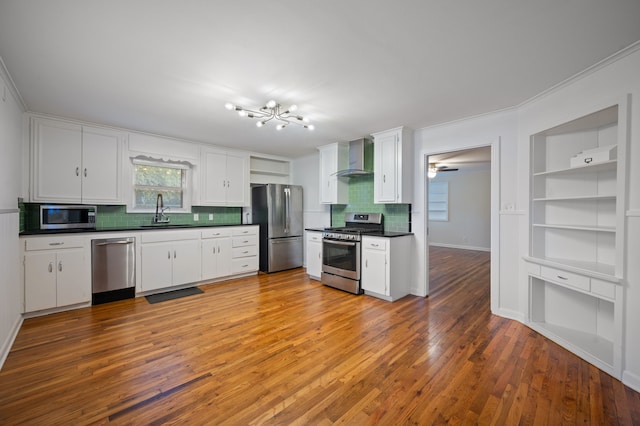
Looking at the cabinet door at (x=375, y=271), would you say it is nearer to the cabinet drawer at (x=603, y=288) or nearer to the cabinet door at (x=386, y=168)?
the cabinet door at (x=386, y=168)

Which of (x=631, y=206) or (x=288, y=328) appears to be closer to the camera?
(x=631, y=206)

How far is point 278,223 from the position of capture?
538 cm

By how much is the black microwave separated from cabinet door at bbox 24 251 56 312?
20.8 inches

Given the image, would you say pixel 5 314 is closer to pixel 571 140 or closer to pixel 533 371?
pixel 533 371

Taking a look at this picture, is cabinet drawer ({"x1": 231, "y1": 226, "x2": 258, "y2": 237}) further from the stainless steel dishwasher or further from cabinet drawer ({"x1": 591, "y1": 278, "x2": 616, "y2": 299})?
cabinet drawer ({"x1": 591, "y1": 278, "x2": 616, "y2": 299})

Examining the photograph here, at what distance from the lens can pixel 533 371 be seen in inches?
82.0

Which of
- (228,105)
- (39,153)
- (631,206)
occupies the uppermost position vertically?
(228,105)

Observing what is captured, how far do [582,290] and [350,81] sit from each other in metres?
2.75

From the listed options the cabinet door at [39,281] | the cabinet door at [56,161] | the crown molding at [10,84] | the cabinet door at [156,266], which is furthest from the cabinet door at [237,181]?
the crown molding at [10,84]

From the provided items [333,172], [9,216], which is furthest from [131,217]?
[333,172]

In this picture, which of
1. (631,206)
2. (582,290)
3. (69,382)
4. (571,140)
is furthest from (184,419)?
(571,140)

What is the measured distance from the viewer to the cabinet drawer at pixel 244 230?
4883 millimetres

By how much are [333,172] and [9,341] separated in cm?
440

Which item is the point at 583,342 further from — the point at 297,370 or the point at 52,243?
the point at 52,243
